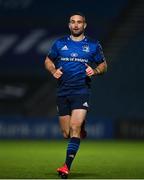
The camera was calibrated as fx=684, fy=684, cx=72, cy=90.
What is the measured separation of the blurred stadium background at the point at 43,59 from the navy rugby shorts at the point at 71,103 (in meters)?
10.6

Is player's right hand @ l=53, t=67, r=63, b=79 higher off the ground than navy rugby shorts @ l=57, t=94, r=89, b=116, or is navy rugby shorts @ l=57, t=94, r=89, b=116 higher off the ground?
player's right hand @ l=53, t=67, r=63, b=79

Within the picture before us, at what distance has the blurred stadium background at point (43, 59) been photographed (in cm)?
1817

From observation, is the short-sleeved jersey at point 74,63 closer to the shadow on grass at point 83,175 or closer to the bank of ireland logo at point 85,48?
the bank of ireland logo at point 85,48

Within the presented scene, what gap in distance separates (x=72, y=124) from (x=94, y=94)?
1154 cm

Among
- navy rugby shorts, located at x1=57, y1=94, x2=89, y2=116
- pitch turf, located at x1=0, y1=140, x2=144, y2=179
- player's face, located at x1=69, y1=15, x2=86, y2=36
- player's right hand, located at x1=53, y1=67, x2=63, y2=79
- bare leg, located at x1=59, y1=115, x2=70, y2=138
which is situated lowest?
pitch turf, located at x1=0, y1=140, x2=144, y2=179

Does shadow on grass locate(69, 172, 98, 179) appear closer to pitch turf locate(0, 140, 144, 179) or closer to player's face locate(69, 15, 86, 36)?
pitch turf locate(0, 140, 144, 179)

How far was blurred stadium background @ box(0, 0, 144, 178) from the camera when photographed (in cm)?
1817

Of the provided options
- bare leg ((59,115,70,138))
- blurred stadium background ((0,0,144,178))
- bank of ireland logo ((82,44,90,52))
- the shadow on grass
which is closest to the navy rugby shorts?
bare leg ((59,115,70,138))

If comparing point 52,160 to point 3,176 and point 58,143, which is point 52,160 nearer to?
A: point 3,176

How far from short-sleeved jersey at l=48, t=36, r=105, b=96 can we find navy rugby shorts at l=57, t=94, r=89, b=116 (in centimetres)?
5

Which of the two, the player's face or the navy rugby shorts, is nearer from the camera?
the player's face

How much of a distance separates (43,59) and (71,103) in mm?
11722

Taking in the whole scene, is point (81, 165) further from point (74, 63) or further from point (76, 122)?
point (74, 63)

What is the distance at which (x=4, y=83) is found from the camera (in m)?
18.2
